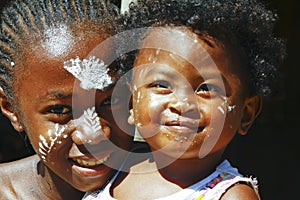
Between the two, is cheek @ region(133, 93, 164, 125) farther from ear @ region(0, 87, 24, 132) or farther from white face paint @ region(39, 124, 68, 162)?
ear @ region(0, 87, 24, 132)

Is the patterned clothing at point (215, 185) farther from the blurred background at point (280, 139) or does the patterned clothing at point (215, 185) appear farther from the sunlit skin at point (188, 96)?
the blurred background at point (280, 139)

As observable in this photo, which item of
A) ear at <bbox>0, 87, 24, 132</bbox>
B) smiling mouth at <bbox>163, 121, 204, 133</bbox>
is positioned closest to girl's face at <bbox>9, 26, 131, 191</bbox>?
ear at <bbox>0, 87, 24, 132</bbox>

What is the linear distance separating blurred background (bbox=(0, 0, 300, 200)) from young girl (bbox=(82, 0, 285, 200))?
5.66 ft

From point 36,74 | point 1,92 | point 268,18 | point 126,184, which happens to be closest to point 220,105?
point 268,18

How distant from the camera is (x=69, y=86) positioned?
164 cm

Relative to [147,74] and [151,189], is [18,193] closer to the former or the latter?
[151,189]

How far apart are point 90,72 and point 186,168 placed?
331 mm

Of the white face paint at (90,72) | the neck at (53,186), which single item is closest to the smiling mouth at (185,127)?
the white face paint at (90,72)

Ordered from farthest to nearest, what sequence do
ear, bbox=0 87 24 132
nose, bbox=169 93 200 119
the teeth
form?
1. ear, bbox=0 87 24 132
2. the teeth
3. nose, bbox=169 93 200 119

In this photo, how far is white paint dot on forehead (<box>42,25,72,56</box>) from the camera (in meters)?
1.65

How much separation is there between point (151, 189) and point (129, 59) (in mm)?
318

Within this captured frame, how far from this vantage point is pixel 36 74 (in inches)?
65.4

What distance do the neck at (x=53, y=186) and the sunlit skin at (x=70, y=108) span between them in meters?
0.17

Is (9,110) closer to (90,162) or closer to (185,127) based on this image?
(90,162)
